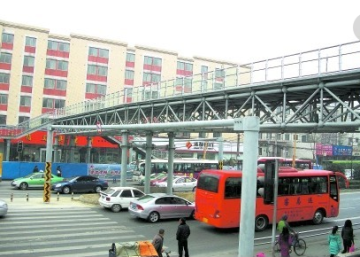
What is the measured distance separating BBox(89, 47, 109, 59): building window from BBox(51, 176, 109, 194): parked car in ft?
106

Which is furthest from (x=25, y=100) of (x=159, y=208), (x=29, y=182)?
(x=159, y=208)

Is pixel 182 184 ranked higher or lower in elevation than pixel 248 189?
lower

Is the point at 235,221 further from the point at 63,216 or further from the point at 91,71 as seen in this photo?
the point at 91,71

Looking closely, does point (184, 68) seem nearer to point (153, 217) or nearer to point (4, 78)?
point (4, 78)

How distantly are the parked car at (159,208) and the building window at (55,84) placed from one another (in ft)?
138

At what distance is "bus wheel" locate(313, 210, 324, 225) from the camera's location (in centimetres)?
2070

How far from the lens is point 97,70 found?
60812 millimetres

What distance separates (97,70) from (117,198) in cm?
4137

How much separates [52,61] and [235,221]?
47538mm

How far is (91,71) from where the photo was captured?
60469mm

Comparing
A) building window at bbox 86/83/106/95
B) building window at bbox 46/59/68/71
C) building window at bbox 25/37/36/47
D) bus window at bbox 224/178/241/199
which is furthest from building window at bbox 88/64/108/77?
bus window at bbox 224/178/241/199

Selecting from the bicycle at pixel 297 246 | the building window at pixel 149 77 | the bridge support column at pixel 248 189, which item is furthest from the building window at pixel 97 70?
the bridge support column at pixel 248 189

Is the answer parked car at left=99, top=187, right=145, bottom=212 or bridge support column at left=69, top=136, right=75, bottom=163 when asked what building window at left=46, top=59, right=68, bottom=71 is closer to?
bridge support column at left=69, top=136, right=75, bottom=163

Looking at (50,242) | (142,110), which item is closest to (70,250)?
(50,242)
